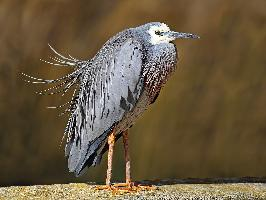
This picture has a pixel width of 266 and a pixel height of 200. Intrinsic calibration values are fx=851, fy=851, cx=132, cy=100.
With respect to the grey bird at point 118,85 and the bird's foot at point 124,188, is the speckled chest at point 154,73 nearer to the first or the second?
the grey bird at point 118,85

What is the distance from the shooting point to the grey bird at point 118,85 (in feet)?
9.36

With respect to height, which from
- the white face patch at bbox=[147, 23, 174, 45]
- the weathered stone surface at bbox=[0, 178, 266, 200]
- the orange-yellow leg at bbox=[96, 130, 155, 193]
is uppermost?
the white face patch at bbox=[147, 23, 174, 45]

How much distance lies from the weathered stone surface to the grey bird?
76mm

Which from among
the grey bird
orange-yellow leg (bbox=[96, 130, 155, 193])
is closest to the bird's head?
the grey bird

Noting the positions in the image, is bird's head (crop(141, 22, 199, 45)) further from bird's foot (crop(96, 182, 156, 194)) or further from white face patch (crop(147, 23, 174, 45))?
bird's foot (crop(96, 182, 156, 194))

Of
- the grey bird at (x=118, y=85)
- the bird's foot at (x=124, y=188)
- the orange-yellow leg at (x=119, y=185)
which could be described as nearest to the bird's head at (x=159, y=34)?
the grey bird at (x=118, y=85)

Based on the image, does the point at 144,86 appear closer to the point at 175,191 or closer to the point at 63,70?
the point at 175,191

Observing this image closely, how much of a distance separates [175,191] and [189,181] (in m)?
0.43

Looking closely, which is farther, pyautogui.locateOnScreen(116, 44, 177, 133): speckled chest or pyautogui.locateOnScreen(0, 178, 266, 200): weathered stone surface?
pyautogui.locateOnScreen(0, 178, 266, 200): weathered stone surface

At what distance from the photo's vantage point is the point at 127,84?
9.33 feet

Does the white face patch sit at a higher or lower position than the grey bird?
higher

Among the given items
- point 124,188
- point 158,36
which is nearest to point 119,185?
point 124,188

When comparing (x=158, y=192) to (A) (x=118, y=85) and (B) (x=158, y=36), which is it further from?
(B) (x=158, y=36)

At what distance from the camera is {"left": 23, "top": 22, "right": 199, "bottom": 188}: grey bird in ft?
9.36
